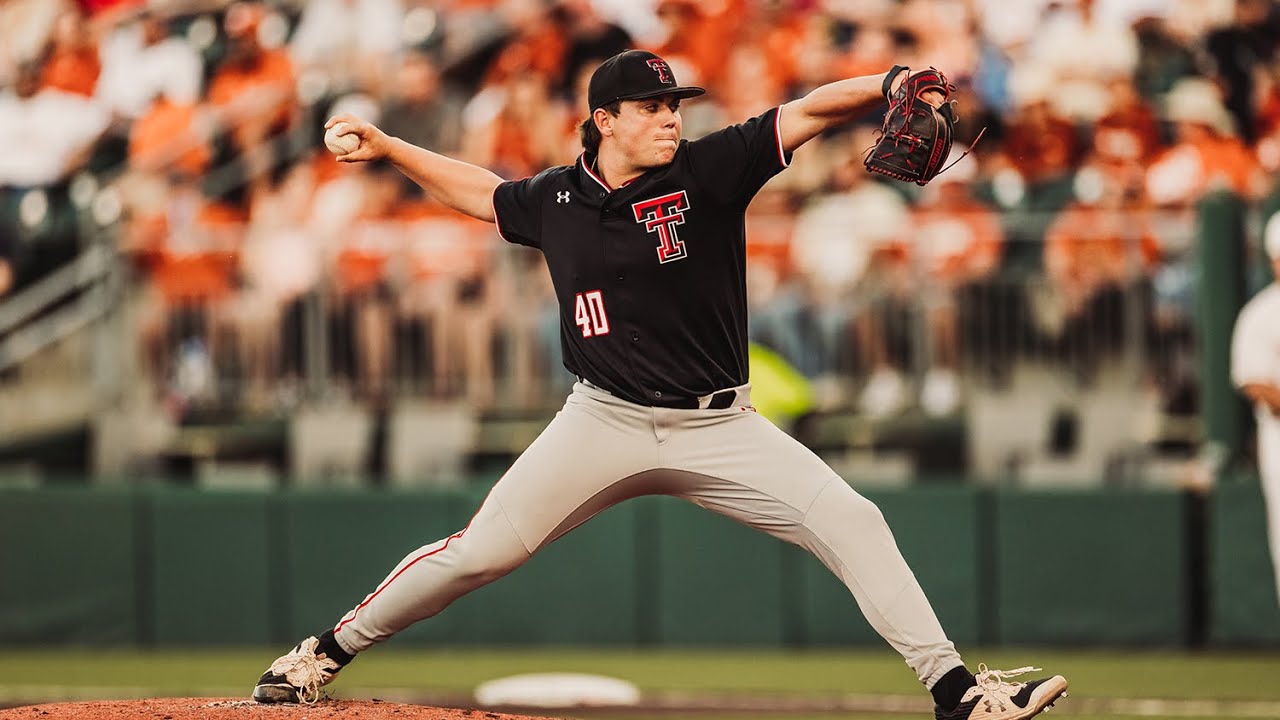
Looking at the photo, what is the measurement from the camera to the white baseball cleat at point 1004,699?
5066 millimetres

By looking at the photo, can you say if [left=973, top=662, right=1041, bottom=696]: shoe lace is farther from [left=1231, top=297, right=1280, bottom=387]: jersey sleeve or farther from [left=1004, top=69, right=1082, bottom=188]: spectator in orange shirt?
[left=1004, top=69, right=1082, bottom=188]: spectator in orange shirt

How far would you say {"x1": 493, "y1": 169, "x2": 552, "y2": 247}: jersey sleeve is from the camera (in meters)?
5.62

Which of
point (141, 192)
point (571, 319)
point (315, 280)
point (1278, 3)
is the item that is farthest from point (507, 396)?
point (1278, 3)

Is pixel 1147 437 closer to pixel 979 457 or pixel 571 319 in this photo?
pixel 979 457

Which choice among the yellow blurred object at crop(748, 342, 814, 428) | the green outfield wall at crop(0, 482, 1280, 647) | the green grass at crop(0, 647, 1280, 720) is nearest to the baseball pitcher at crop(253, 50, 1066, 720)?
the green grass at crop(0, 647, 1280, 720)

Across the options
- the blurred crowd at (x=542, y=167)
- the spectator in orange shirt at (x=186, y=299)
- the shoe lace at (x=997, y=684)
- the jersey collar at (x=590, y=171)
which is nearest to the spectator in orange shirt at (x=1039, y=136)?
the blurred crowd at (x=542, y=167)

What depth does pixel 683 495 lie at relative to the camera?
5.50 m

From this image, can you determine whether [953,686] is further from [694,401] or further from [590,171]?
[590,171]

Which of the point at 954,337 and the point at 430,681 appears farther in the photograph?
the point at 954,337

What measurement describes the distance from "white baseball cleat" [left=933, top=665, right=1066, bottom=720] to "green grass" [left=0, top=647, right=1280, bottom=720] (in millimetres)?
2670

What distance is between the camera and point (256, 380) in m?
11.4

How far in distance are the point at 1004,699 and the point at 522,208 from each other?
6.91 ft

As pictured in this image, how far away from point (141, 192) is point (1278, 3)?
8684 mm

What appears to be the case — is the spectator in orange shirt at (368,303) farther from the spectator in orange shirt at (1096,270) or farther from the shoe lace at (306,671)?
the shoe lace at (306,671)
